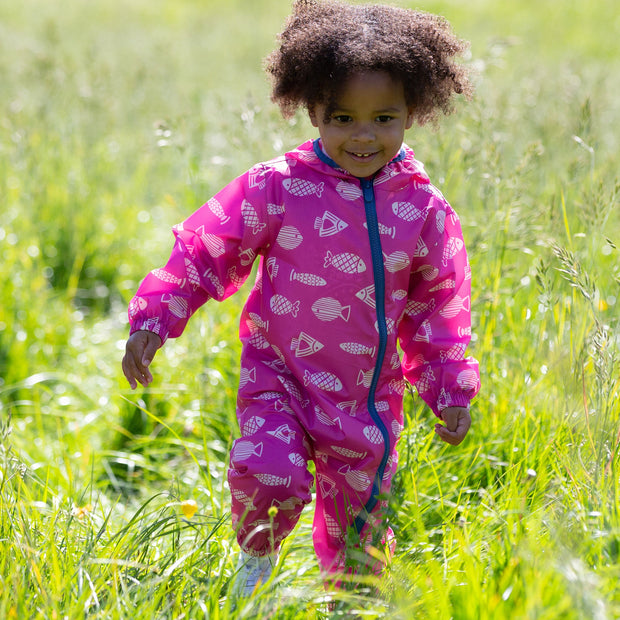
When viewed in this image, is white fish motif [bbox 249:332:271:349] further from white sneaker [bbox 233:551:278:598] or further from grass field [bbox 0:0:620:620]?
white sneaker [bbox 233:551:278:598]

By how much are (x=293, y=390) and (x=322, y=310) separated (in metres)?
0.23

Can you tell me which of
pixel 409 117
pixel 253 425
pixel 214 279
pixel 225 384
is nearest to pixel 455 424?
pixel 253 425

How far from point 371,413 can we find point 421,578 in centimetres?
52

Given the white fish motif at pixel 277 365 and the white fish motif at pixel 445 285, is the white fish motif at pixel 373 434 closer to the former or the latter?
the white fish motif at pixel 277 365

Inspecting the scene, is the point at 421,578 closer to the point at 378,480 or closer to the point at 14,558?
the point at 378,480

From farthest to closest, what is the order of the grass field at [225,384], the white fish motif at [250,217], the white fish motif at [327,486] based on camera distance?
1. the white fish motif at [327,486]
2. the white fish motif at [250,217]
3. the grass field at [225,384]

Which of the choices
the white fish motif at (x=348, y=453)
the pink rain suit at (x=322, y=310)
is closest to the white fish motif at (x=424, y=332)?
the pink rain suit at (x=322, y=310)

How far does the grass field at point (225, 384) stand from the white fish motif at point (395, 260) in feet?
1.13

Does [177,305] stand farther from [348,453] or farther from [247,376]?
[348,453]

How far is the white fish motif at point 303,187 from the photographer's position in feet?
6.77

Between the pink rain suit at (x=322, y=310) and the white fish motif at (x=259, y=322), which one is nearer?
the pink rain suit at (x=322, y=310)

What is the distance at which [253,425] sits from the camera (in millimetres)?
2041

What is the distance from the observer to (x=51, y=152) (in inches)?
197

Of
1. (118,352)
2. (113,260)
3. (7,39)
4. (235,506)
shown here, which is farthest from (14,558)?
(7,39)
